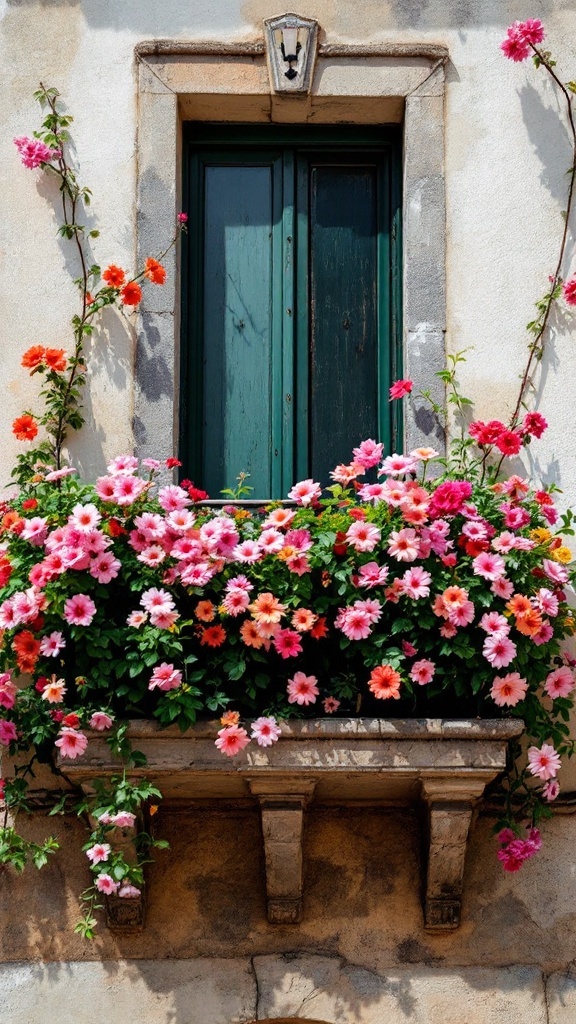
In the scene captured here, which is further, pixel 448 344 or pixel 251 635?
pixel 448 344

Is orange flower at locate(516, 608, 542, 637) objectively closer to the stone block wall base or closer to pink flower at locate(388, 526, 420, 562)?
pink flower at locate(388, 526, 420, 562)

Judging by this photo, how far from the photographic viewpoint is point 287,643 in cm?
538

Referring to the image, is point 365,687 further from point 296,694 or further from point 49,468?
point 49,468

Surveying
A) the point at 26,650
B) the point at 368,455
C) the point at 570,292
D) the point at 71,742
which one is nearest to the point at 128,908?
the point at 71,742

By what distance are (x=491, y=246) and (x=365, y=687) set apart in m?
1.92

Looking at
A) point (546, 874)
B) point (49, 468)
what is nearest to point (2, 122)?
point (49, 468)

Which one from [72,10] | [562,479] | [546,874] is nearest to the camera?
[546,874]

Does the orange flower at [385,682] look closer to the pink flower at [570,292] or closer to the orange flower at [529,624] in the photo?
the orange flower at [529,624]

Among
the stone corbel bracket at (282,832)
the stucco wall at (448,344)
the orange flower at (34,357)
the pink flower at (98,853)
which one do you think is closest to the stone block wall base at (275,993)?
the stucco wall at (448,344)

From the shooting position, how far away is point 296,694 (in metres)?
5.40

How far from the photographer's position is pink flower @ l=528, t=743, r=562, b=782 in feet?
18.1

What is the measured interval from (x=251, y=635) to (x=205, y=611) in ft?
0.57

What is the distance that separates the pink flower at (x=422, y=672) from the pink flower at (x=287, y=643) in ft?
1.26

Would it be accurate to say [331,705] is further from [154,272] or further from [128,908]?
[154,272]
